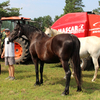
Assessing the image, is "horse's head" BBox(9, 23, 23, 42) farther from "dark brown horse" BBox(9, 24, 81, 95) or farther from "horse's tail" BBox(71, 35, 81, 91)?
"horse's tail" BBox(71, 35, 81, 91)

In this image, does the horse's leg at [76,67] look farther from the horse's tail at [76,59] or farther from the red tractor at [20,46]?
the red tractor at [20,46]

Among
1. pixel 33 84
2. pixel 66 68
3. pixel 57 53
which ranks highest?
pixel 57 53

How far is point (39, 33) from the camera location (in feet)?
15.3

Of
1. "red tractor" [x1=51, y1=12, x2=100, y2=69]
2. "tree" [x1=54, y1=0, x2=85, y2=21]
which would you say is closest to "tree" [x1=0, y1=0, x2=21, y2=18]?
"tree" [x1=54, y1=0, x2=85, y2=21]

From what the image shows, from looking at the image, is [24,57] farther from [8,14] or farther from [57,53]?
[8,14]

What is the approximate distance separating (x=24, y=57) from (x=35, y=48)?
14.4ft

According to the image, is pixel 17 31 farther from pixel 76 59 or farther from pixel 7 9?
pixel 7 9

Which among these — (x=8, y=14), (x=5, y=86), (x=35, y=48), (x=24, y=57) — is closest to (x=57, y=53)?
(x=35, y=48)

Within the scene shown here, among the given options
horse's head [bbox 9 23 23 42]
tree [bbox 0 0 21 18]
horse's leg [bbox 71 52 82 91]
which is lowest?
horse's leg [bbox 71 52 82 91]

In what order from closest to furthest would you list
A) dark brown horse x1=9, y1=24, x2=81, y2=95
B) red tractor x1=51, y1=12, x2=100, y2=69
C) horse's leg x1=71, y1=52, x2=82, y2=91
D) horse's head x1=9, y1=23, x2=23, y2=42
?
dark brown horse x1=9, y1=24, x2=81, y2=95 → horse's leg x1=71, y1=52, x2=82, y2=91 → horse's head x1=9, y1=23, x2=23, y2=42 → red tractor x1=51, y1=12, x2=100, y2=69

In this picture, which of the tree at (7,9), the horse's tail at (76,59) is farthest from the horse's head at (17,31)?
the tree at (7,9)

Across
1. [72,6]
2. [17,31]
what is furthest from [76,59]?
[72,6]

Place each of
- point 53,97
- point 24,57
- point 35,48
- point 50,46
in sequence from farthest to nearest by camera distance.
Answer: point 24,57 → point 35,48 → point 50,46 → point 53,97

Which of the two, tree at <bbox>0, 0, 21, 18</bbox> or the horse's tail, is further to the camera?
tree at <bbox>0, 0, 21, 18</bbox>
